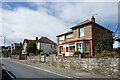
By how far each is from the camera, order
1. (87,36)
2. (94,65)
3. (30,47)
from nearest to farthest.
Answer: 1. (94,65)
2. (87,36)
3. (30,47)

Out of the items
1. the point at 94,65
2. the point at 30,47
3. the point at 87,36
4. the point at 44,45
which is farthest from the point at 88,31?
the point at 44,45

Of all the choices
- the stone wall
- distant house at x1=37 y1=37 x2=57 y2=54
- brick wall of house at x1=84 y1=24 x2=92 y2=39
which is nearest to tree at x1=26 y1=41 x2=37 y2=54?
distant house at x1=37 y1=37 x2=57 y2=54

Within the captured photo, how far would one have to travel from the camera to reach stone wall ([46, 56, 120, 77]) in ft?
33.1

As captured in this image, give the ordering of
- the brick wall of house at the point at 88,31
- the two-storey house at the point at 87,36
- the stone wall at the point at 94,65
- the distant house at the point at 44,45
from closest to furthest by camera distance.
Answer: the stone wall at the point at 94,65 < the two-storey house at the point at 87,36 < the brick wall of house at the point at 88,31 < the distant house at the point at 44,45

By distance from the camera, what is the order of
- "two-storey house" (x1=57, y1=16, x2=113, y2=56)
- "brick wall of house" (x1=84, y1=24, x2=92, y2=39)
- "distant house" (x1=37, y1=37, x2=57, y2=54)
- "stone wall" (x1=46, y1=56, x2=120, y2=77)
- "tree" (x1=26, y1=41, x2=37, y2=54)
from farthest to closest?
1. "distant house" (x1=37, y1=37, x2=57, y2=54)
2. "tree" (x1=26, y1=41, x2=37, y2=54)
3. "brick wall of house" (x1=84, y1=24, x2=92, y2=39)
4. "two-storey house" (x1=57, y1=16, x2=113, y2=56)
5. "stone wall" (x1=46, y1=56, x2=120, y2=77)

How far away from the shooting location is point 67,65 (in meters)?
15.1

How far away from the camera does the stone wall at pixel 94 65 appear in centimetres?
1010

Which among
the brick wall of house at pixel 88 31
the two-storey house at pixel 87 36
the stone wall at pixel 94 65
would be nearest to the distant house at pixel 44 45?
the two-storey house at pixel 87 36

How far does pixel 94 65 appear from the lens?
→ 11.6m

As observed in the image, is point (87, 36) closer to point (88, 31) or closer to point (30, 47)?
point (88, 31)

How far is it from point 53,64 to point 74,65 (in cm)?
469

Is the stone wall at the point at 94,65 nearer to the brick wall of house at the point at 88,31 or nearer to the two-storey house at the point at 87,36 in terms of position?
the two-storey house at the point at 87,36

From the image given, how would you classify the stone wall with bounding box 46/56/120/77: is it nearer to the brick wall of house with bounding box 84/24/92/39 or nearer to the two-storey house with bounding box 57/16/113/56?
the two-storey house with bounding box 57/16/113/56

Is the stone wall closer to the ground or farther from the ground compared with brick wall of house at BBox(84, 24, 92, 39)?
closer to the ground
